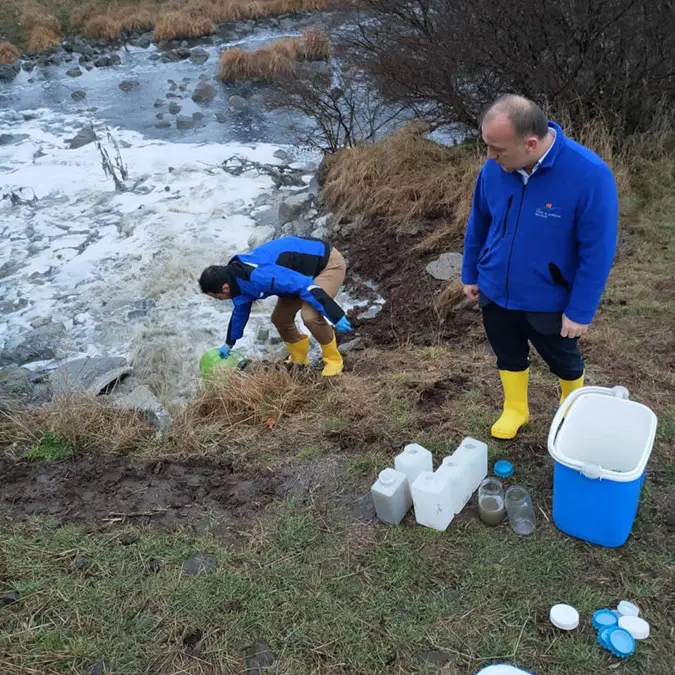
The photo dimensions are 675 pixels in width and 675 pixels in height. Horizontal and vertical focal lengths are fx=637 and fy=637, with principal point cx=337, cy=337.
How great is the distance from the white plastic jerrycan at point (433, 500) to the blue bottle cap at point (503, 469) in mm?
358

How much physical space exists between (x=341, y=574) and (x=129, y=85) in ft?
51.6

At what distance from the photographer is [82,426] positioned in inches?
151

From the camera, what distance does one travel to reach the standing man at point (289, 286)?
13.9 feet

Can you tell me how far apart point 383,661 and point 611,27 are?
22.0 feet

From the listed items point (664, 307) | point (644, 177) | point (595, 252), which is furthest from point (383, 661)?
point (644, 177)

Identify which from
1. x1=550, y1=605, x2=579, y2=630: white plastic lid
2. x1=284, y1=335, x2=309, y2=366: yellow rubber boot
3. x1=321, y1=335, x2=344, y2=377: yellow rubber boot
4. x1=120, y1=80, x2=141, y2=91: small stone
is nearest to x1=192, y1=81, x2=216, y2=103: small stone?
x1=120, y1=80, x2=141, y2=91: small stone

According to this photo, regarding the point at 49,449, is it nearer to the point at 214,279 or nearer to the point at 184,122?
the point at 214,279

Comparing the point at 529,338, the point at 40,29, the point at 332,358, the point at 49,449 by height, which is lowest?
the point at 332,358

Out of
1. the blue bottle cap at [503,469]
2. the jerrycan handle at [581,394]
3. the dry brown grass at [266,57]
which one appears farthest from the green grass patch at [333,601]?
the dry brown grass at [266,57]

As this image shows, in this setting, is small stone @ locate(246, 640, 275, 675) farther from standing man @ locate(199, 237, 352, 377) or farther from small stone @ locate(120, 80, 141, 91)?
small stone @ locate(120, 80, 141, 91)

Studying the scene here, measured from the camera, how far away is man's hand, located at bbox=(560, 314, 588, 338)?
2.66 m

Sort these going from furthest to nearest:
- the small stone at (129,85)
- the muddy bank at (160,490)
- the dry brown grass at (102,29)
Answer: the dry brown grass at (102,29)
the small stone at (129,85)
the muddy bank at (160,490)

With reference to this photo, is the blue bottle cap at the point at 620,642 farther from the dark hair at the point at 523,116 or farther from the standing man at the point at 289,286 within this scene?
the standing man at the point at 289,286

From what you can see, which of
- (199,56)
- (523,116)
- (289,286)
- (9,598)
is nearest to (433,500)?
(523,116)
